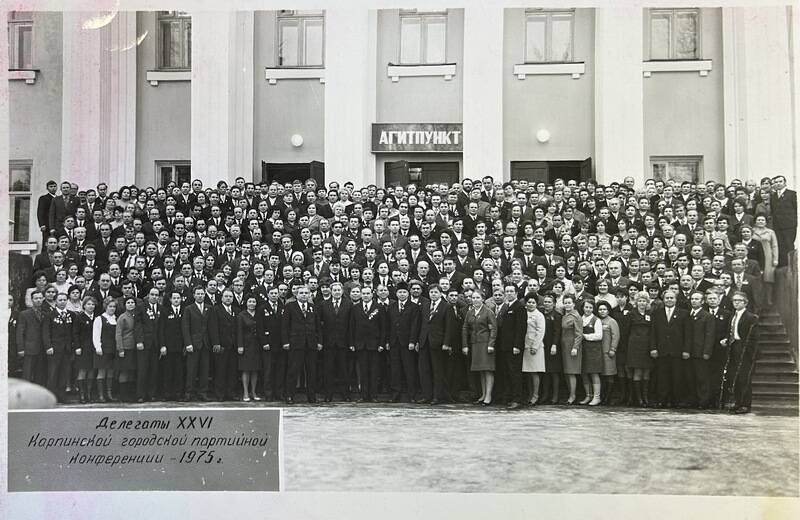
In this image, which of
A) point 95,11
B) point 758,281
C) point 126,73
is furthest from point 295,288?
point 758,281

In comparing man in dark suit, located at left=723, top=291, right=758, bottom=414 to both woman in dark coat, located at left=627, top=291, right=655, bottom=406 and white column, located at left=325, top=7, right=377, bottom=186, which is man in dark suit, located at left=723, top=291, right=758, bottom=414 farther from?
white column, located at left=325, top=7, right=377, bottom=186

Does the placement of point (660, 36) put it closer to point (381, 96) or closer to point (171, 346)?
point (381, 96)

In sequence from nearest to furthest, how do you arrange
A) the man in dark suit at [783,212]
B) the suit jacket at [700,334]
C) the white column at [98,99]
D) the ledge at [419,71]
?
1. the man in dark suit at [783,212]
2. the suit jacket at [700,334]
3. the white column at [98,99]
4. the ledge at [419,71]

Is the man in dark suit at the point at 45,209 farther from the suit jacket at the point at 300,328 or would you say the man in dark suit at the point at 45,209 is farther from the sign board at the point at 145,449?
the suit jacket at the point at 300,328

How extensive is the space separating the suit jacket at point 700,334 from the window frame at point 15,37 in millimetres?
3517

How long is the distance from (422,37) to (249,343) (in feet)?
5.95

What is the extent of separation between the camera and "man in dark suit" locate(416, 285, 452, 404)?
3.47 m

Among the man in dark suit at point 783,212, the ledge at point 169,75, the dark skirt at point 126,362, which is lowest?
the dark skirt at point 126,362

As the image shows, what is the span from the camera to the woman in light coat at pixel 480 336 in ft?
11.5

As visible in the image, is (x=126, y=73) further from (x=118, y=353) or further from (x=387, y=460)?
(x=387, y=460)

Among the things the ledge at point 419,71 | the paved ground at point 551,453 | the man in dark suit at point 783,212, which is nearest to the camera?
the paved ground at point 551,453

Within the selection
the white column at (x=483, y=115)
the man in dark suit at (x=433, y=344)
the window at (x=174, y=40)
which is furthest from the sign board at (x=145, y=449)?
the window at (x=174, y=40)

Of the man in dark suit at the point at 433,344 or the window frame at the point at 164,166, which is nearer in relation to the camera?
the man in dark suit at the point at 433,344

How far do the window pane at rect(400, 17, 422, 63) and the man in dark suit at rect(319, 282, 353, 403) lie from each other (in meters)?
1.26
